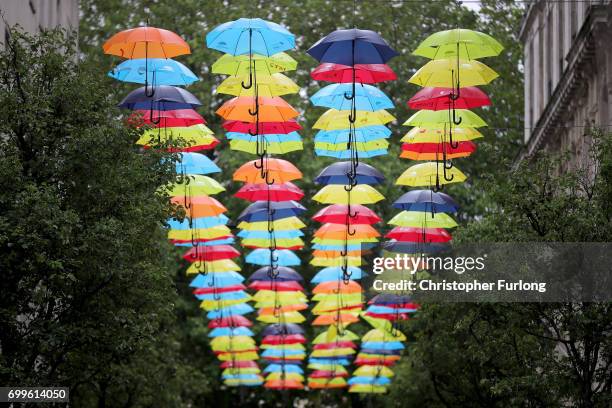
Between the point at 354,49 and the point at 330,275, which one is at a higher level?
the point at 354,49

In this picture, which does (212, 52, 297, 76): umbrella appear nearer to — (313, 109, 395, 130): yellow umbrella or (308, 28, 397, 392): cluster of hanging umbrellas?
(308, 28, 397, 392): cluster of hanging umbrellas

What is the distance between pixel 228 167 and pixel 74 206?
2404 centimetres

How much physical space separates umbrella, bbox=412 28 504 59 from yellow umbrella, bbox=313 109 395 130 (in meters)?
2.08

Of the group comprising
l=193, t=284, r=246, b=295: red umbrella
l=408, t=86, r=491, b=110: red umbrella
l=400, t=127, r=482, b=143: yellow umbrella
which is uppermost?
l=408, t=86, r=491, b=110: red umbrella

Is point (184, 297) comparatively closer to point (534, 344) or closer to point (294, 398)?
point (294, 398)

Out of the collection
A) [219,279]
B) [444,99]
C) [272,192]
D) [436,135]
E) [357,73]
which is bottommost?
[219,279]

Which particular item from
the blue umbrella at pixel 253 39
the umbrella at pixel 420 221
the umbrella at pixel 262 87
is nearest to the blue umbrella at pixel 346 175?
the umbrella at pixel 420 221

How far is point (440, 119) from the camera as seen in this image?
24125 millimetres

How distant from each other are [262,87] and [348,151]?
12.8 ft

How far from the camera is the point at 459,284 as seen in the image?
26.2m

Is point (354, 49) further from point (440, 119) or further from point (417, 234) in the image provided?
point (417, 234)

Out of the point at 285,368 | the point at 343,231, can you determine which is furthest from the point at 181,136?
the point at 285,368

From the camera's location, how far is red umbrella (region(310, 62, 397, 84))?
23.3m

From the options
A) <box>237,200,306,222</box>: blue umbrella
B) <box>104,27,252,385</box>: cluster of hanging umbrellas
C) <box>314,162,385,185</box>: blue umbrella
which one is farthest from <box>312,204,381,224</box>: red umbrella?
<box>104,27,252,385</box>: cluster of hanging umbrellas
